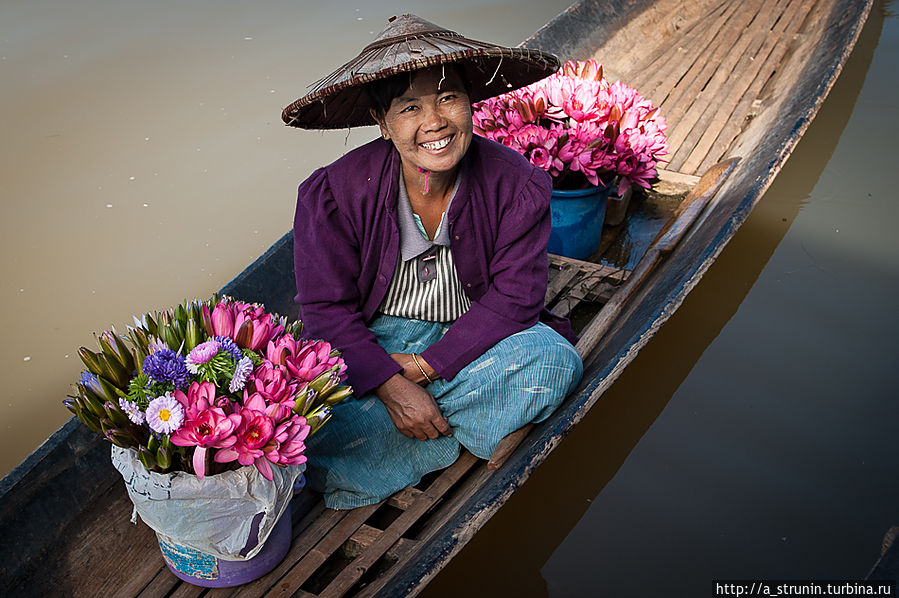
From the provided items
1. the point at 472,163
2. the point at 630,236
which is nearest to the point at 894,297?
the point at 630,236

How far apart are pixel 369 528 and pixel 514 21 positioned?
5290 mm

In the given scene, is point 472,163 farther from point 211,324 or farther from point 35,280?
point 35,280

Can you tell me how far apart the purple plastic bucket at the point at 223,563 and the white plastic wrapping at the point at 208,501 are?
0.13 feet

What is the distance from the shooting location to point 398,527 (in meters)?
1.87

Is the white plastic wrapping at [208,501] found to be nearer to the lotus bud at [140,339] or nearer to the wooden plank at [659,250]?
the lotus bud at [140,339]

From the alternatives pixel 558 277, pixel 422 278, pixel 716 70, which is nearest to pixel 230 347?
pixel 422 278

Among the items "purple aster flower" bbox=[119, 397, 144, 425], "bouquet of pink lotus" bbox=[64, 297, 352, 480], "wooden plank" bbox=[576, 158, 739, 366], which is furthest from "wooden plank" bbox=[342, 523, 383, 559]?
"wooden plank" bbox=[576, 158, 739, 366]

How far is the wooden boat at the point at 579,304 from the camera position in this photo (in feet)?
5.66

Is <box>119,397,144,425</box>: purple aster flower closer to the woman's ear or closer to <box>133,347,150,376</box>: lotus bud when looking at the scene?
A: <box>133,347,150,376</box>: lotus bud

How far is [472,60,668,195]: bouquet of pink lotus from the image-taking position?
8.93 feet

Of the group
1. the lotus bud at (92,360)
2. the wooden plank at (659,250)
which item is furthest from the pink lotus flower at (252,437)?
the wooden plank at (659,250)

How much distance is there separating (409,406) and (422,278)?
333 millimetres

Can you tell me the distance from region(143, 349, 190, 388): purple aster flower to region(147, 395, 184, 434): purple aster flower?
0.16 feet

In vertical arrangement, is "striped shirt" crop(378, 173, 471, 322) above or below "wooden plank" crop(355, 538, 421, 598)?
above
